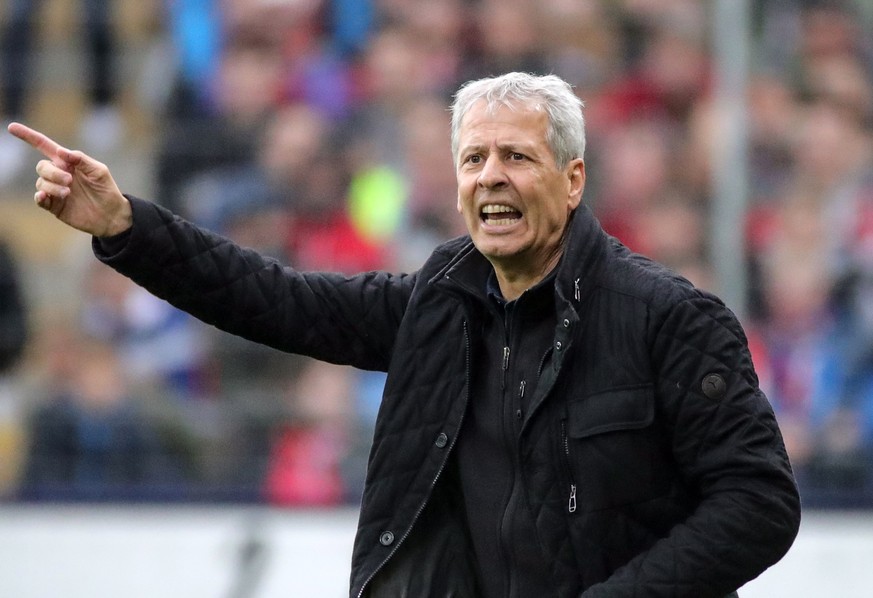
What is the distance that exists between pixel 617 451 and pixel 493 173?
1.93ft

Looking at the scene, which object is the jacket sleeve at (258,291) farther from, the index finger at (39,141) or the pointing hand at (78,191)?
the index finger at (39,141)

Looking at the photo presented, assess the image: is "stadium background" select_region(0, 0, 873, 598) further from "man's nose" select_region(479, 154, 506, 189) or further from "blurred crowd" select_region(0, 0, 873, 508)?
"man's nose" select_region(479, 154, 506, 189)

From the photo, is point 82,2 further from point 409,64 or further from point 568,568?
point 568,568

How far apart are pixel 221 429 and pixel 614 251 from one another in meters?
3.39

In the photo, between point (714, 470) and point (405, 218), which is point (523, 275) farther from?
point (405, 218)

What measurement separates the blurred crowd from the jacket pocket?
3.02 m

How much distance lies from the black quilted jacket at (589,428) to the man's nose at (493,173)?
0.18 m

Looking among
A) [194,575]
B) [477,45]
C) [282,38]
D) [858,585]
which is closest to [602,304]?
[858,585]

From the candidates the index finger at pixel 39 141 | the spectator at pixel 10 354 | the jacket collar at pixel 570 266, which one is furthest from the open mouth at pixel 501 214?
the spectator at pixel 10 354

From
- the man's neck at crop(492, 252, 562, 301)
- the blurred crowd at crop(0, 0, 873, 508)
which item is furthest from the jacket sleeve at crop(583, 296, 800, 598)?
the blurred crowd at crop(0, 0, 873, 508)

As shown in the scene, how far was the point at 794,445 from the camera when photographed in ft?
19.4

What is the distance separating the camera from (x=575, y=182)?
10.6ft

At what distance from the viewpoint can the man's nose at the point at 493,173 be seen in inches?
121

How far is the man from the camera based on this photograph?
2904mm
